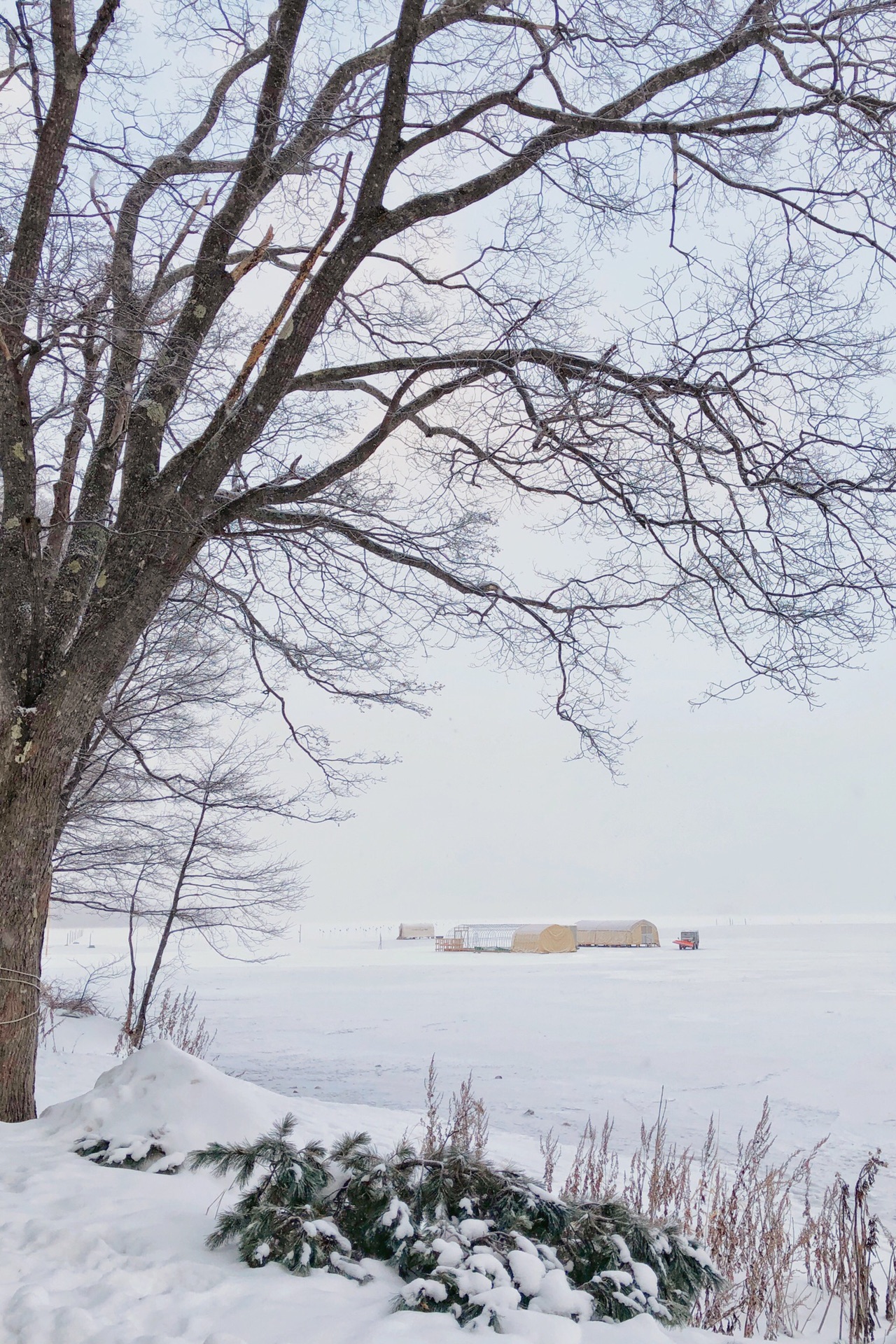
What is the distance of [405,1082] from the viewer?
1077cm

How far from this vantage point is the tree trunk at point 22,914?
14.1 feet

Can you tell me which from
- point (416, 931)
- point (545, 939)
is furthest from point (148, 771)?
point (416, 931)

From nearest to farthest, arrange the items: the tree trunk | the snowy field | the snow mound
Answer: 1. the snowy field
2. the snow mound
3. the tree trunk

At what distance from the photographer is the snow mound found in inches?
151

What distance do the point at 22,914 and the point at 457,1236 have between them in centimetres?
252

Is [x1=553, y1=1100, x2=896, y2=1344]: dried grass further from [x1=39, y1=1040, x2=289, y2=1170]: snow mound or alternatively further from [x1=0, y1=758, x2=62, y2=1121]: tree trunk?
[x1=0, y1=758, x2=62, y2=1121]: tree trunk

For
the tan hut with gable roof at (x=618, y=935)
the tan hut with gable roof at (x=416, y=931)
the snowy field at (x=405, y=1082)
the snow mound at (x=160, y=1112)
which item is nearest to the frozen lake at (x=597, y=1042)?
the snowy field at (x=405, y=1082)

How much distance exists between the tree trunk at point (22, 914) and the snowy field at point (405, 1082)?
0.34 meters

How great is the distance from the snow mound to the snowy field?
0.14 feet

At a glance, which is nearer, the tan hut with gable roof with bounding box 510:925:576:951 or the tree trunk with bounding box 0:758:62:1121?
the tree trunk with bounding box 0:758:62:1121

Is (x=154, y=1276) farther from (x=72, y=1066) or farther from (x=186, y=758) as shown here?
(x=186, y=758)

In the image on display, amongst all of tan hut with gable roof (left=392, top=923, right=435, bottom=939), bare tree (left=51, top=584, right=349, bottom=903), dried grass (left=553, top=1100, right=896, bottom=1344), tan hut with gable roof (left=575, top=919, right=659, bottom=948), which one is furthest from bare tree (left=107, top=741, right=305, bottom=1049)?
tan hut with gable roof (left=392, top=923, right=435, bottom=939)

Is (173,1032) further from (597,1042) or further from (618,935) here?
(618,935)

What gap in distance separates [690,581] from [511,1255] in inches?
151
